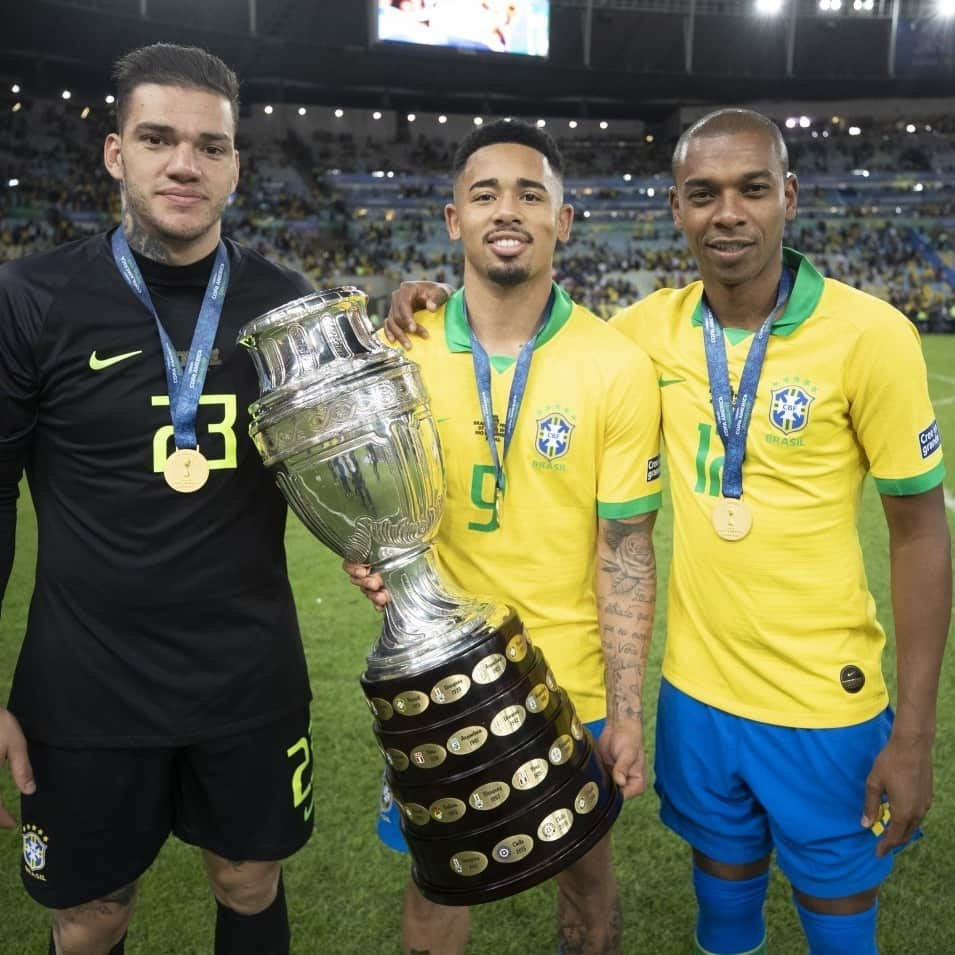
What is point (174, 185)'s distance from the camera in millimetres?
1859

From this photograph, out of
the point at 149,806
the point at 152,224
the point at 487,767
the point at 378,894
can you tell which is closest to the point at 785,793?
the point at 487,767

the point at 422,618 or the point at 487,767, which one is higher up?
the point at 422,618

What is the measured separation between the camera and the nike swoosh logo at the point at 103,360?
188cm

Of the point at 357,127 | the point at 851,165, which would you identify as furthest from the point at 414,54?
the point at 851,165

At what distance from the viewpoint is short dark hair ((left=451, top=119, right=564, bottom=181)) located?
6.96 feet

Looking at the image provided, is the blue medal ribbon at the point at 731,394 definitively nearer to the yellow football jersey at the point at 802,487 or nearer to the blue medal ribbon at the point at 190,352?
the yellow football jersey at the point at 802,487

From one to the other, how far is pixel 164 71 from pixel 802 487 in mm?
1501

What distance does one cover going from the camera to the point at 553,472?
6.86 feet

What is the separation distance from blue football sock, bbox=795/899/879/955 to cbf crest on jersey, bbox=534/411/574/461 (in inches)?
44.1

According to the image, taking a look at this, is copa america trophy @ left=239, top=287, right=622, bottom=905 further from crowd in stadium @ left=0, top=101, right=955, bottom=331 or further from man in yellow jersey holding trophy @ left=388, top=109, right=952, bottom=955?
crowd in stadium @ left=0, top=101, right=955, bottom=331

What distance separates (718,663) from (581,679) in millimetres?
296

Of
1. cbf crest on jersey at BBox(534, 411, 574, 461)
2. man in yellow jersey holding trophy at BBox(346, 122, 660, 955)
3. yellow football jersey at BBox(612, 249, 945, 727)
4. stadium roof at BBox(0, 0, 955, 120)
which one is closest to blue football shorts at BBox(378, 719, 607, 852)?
man in yellow jersey holding trophy at BBox(346, 122, 660, 955)

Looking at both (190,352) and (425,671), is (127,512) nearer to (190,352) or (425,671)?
(190,352)

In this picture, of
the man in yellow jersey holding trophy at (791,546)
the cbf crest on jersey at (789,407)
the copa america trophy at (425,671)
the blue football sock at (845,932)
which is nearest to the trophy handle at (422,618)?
the copa america trophy at (425,671)
